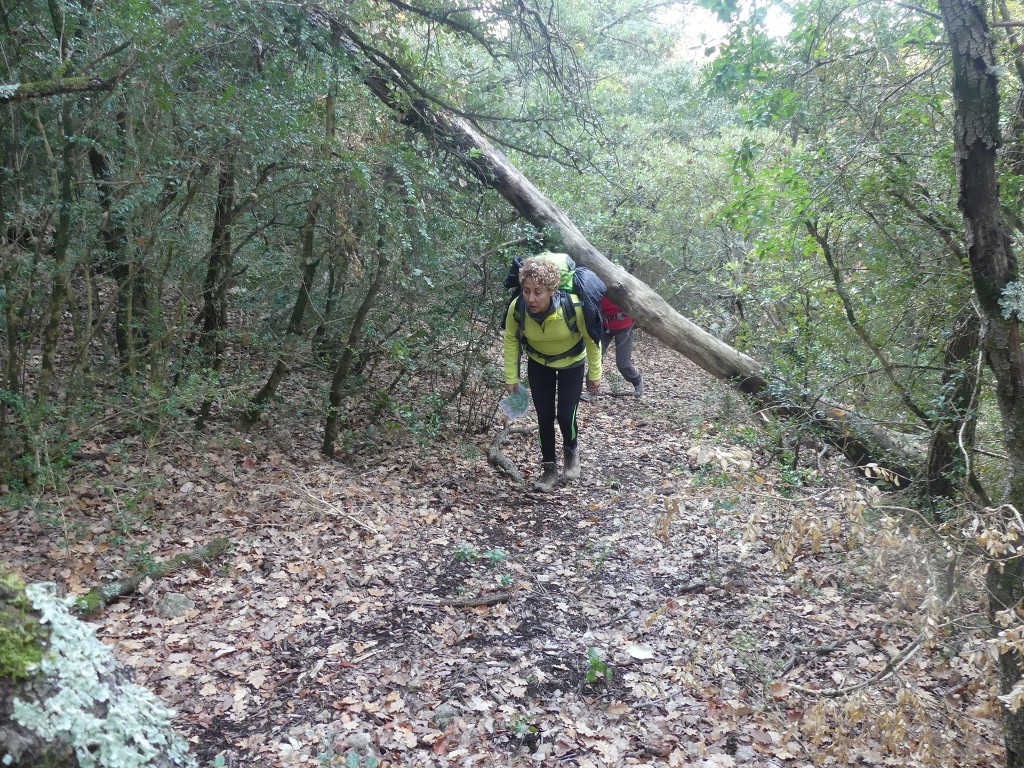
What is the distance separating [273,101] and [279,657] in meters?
3.96

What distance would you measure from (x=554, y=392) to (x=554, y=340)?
2.08ft

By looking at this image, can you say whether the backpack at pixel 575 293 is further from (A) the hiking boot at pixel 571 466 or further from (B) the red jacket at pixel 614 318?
(B) the red jacket at pixel 614 318

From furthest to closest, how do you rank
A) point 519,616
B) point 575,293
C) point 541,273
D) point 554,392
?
point 554,392 → point 575,293 → point 541,273 → point 519,616

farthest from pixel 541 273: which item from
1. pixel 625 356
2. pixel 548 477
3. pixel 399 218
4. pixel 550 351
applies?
pixel 625 356

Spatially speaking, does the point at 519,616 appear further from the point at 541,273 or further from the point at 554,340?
the point at 541,273

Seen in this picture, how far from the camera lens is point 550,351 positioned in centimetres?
569

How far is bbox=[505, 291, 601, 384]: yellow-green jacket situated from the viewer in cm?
542

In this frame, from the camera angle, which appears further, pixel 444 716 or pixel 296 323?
pixel 296 323

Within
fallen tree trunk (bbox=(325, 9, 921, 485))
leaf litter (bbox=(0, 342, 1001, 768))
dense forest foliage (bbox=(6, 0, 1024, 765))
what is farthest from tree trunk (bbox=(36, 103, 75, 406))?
fallen tree trunk (bbox=(325, 9, 921, 485))

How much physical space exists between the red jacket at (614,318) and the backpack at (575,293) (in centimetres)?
171

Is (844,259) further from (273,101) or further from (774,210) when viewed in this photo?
(273,101)

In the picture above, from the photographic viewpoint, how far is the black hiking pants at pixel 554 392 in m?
5.91

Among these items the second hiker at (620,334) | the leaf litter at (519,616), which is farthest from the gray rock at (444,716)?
the second hiker at (620,334)

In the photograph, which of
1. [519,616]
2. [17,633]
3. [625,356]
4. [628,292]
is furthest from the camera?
[625,356]
